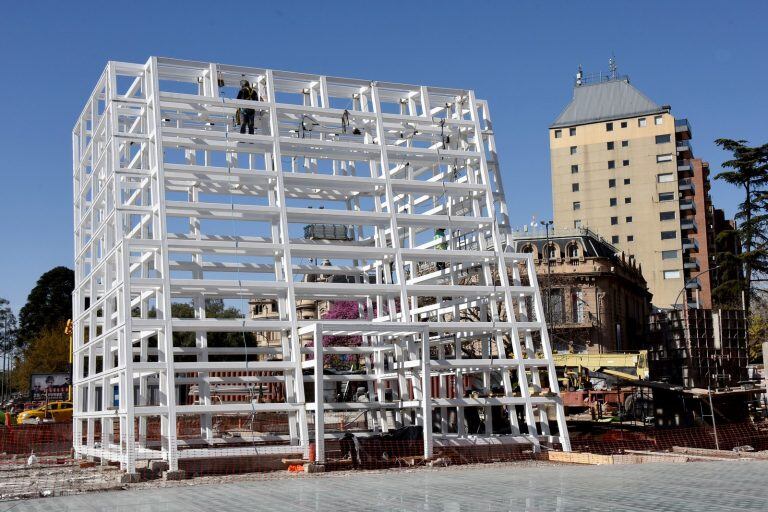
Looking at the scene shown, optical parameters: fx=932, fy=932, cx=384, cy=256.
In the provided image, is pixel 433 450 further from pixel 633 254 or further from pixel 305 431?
pixel 633 254

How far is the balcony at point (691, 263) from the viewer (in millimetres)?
115812

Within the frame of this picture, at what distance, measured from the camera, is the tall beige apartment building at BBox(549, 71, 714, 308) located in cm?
11612

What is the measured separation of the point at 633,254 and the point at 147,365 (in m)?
99.7

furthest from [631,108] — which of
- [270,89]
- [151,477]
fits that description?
[151,477]

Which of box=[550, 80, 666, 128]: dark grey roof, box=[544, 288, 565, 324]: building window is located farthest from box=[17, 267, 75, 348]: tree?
box=[550, 80, 666, 128]: dark grey roof

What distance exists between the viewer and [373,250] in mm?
26734

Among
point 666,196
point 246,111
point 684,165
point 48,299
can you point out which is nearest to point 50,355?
point 48,299

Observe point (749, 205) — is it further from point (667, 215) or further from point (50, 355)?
point (50, 355)

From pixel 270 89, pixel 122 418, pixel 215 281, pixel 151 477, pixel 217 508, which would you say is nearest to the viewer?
pixel 217 508

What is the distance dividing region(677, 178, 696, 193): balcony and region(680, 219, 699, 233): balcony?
3.87m

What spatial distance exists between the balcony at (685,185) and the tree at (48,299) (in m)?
76.2

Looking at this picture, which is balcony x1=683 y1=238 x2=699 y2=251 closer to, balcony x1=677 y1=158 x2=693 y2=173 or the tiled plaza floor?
balcony x1=677 y1=158 x2=693 y2=173

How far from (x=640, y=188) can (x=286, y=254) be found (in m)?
98.1

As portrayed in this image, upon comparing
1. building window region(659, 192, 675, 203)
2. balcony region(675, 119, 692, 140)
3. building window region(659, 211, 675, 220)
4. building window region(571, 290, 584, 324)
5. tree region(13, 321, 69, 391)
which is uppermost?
balcony region(675, 119, 692, 140)
